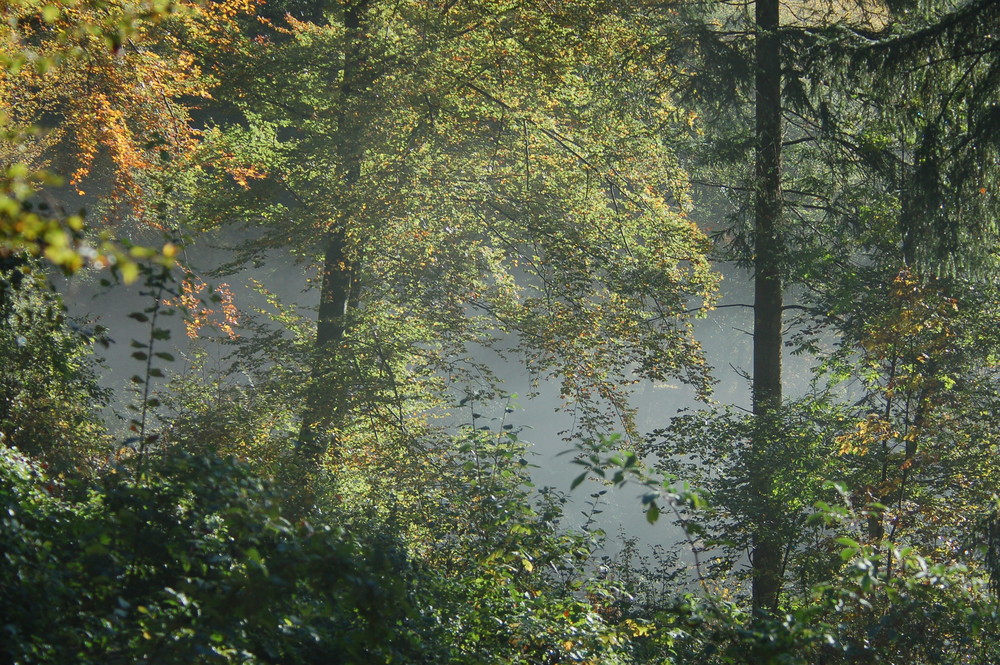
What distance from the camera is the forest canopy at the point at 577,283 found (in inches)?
239

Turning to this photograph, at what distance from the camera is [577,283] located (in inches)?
463

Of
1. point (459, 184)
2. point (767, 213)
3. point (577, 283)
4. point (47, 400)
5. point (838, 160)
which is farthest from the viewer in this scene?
point (459, 184)

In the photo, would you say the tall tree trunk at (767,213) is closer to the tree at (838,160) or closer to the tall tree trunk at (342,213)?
the tree at (838,160)

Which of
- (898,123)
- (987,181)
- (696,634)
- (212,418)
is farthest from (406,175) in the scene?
(696,634)

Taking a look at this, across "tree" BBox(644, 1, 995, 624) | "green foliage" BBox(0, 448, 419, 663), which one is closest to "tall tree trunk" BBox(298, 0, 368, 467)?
"tree" BBox(644, 1, 995, 624)

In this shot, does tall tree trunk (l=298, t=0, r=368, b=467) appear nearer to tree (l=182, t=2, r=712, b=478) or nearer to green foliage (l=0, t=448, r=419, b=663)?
tree (l=182, t=2, r=712, b=478)

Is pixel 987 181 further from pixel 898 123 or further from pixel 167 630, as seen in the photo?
pixel 167 630

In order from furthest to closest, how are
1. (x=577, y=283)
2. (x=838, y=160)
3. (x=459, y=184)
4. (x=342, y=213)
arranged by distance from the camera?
(x=459, y=184), (x=577, y=283), (x=838, y=160), (x=342, y=213)

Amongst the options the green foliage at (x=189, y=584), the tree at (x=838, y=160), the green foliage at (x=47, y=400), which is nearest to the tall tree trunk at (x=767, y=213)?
the tree at (x=838, y=160)

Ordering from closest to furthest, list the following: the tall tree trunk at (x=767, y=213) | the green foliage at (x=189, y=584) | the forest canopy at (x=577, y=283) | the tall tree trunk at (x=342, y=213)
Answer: the green foliage at (x=189, y=584), the forest canopy at (x=577, y=283), the tall tree trunk at (x=342, y=213), the tall tree trunk at (x=767, y=213)

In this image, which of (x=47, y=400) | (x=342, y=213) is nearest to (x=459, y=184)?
(x=342, y=213)

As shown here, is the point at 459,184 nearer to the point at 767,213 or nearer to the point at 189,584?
the point at 767,213

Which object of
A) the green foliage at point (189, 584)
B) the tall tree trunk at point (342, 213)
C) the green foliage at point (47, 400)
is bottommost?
the green foliage at point (189, 584)

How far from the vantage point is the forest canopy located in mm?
6062
